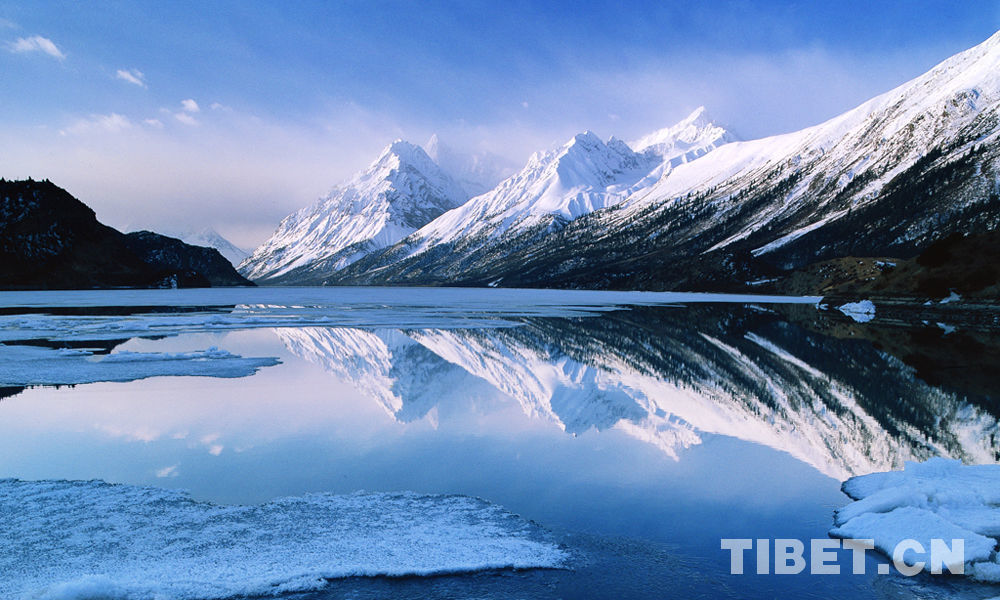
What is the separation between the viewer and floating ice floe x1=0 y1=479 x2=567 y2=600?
924 centimetres

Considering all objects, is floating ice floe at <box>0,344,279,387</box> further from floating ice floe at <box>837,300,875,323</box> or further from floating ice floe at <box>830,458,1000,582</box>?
floating ice floe at <box>837,300,875,323</box>

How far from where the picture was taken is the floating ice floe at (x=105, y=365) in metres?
27.5

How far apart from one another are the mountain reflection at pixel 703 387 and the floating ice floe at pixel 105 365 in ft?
16.1

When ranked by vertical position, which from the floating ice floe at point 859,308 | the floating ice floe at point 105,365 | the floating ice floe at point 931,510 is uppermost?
the floating ice floe at point 859,308

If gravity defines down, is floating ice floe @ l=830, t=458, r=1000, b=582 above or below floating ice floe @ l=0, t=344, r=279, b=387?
below

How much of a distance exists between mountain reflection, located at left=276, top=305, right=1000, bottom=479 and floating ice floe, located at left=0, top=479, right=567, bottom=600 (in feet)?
27.0

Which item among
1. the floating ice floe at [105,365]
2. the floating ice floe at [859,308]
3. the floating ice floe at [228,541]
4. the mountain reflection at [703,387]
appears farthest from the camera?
the floating ice floe at [859,308]

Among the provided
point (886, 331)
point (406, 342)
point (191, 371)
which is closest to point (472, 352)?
point (406, 342)

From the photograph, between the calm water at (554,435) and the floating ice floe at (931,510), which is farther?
the floating ice floe at (931,510)

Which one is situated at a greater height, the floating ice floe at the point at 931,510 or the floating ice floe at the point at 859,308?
the floating ice floe at the point at 859,308

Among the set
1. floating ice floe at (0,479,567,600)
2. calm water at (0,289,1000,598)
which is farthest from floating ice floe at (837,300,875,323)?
floating ice floe at (0,479,567,600)

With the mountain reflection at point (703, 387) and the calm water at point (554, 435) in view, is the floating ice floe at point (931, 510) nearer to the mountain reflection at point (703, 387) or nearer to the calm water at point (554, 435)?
the calm water at point (554, 435)

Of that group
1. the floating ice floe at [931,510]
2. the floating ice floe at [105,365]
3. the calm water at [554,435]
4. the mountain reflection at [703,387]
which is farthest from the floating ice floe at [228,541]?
the floating ice floe at [105,365]

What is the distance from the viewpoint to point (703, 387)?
26.8 metres
